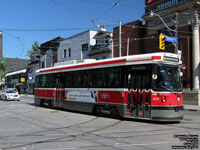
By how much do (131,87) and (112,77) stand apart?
1414 mm

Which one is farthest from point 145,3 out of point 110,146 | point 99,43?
point 110,146

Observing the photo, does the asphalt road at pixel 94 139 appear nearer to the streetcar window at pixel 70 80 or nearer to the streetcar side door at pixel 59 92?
the streetcar window at pixel 70 80

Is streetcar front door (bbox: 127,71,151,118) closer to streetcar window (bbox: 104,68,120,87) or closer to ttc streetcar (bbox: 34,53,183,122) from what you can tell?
ttc streetcar (bbox: 34,53,183,122)

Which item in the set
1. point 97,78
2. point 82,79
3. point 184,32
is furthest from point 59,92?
point 184,32

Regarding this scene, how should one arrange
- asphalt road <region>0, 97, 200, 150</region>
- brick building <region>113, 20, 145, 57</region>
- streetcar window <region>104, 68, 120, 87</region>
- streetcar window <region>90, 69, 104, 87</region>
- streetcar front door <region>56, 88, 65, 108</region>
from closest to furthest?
asphalt road <region>0, 97, 200, 150</region> < streetcar window <region>104, 68, 120, 87</region> < streetcar window <region>90, 69, 104, 87</region> < streetcar front door <region>56, 88, 65, 108</region> < brick building <region>113, 20, 145, 57</region>

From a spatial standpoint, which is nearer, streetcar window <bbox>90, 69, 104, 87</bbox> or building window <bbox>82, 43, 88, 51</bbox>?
streetcar window <bbox>90, 69, 104, 87</bbox>

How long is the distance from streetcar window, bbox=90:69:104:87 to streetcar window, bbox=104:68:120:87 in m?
0.40

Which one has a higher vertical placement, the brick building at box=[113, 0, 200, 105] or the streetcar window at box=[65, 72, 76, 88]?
the brick building at box=[113, 0, 200, 105]

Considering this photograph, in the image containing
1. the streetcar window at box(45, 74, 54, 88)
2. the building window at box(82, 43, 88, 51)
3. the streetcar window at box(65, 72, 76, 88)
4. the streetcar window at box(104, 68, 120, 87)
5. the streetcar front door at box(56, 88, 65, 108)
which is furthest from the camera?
the building window at box(82, 43, 88, 51)

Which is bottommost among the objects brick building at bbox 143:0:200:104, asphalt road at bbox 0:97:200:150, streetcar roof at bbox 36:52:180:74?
asphalt road at bbox 0:97:200:150

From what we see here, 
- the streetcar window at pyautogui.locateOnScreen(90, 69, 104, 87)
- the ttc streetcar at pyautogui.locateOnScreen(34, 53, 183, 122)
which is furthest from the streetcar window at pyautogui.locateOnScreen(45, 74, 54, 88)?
the streetcar window at pyautogui.locateOnScreen(90, 69, 104, 87)

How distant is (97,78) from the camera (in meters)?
13.1

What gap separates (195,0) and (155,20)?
5.28 metres

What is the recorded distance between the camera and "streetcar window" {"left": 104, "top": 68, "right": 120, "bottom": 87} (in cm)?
1180
